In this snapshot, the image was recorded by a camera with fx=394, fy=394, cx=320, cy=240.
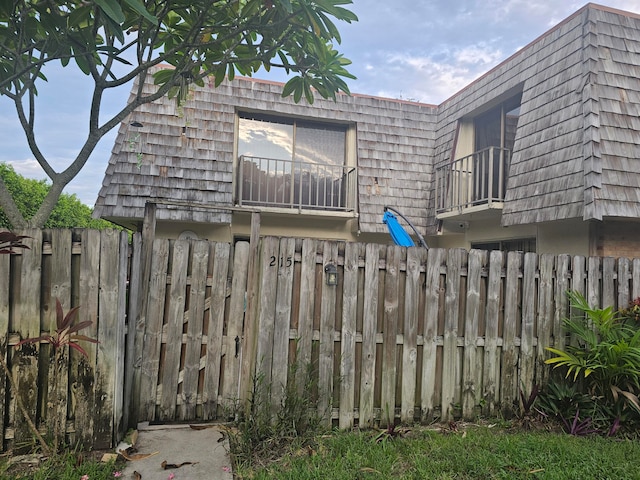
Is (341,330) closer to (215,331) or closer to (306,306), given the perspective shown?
(306,306)

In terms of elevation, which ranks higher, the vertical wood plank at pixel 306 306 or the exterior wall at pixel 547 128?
the exterior wall at pixel 547 128

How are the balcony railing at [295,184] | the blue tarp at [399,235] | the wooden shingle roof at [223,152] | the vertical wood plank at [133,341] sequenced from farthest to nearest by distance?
the balcony railing at [295,184] < the wooden shingle roof at [223,152] < the blue tarp at [399,235] < the vertical wood plank at [133,341]

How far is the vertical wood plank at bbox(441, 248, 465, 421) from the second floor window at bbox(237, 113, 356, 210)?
5.29 metres

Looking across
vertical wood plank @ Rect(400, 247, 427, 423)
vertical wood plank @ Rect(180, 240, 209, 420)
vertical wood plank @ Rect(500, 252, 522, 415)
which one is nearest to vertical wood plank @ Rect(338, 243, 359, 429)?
vertical wood plank @ Rect(400, 247, 427, 423)

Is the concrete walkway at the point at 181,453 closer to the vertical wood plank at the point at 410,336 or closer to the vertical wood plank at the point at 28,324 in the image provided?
the vertical wood plank at the point at 28,324

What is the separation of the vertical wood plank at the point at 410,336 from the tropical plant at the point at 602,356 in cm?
131

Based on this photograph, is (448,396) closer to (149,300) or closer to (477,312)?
(477,312)

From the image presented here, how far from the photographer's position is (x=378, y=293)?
3.51 m

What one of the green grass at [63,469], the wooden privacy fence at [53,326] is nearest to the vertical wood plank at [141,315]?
the wooden privacy fence at [53,326]

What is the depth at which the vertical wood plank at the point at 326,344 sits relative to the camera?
3340 mm

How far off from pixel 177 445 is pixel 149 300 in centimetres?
115

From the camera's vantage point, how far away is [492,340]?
3.70m

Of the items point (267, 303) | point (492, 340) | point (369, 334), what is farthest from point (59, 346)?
point (492, 340)

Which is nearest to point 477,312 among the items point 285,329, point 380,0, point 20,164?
point 285,329
